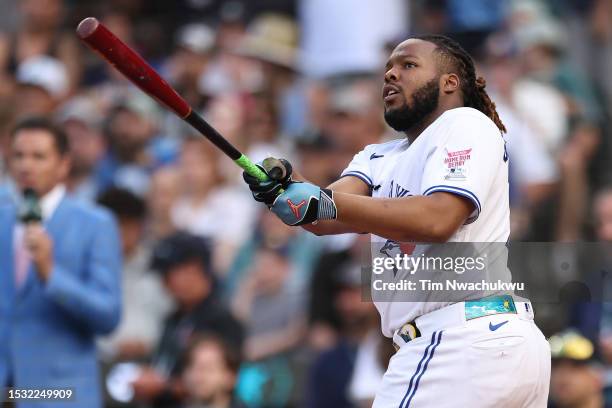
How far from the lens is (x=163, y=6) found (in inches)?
522

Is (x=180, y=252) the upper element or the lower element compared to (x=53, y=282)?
upper

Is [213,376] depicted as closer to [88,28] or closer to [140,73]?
[140,73]

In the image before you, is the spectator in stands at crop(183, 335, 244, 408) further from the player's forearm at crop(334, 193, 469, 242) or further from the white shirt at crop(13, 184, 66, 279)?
the player's forearm at crop(334, 193, 469, 242)

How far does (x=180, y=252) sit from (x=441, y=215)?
508cm

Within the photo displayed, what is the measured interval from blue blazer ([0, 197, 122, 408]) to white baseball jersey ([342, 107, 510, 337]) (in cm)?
244

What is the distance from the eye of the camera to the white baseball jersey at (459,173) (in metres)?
4.91

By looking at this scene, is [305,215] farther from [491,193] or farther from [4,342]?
[4,342]

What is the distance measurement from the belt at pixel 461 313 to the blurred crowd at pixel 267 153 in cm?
244

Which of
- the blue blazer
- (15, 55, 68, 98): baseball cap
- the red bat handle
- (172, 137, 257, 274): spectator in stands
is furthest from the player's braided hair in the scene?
(15, 55, 68, 98): baseball cap

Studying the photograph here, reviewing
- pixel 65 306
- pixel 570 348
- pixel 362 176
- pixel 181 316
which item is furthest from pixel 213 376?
pixel 362 176

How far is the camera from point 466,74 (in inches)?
213

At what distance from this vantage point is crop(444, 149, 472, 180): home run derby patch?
4895 mm

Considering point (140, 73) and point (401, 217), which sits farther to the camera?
point (140, 73)

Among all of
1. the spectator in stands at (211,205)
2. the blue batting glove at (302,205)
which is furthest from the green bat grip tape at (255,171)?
the spectator in stands at (211,205)
